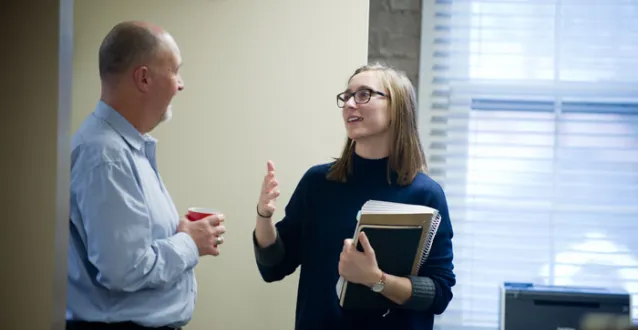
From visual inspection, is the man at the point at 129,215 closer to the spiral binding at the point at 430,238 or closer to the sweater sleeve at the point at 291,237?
the sweater sleeve at the point at 291,237

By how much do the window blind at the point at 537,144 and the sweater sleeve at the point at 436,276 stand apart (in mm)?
1084

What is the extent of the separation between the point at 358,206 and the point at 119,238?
29.6 inches

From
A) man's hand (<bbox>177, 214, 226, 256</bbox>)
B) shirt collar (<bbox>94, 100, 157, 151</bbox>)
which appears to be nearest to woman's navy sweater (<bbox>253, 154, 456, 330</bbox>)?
man's hand (<bbox>177, 214, 226, 256</bbox>)

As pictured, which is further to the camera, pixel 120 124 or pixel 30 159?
pixel 120 124

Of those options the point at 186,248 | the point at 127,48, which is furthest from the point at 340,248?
the point at 127,48

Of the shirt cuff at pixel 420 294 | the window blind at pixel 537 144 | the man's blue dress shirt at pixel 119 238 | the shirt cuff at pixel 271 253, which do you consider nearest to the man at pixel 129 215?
the man's blue dress shirt at pixel 119 238

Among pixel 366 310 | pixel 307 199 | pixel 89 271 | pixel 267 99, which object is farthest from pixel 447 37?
pixel 89 271

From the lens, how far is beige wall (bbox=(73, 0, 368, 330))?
2451mm

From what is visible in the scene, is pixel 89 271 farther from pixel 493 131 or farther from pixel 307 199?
pixel 493 131

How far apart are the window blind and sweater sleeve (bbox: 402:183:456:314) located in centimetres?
108

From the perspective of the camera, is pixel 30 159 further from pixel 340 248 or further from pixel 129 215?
pixel 340 248

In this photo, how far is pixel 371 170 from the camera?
201 cm

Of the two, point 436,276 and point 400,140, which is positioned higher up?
point 400,140

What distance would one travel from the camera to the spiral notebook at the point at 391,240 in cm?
172
